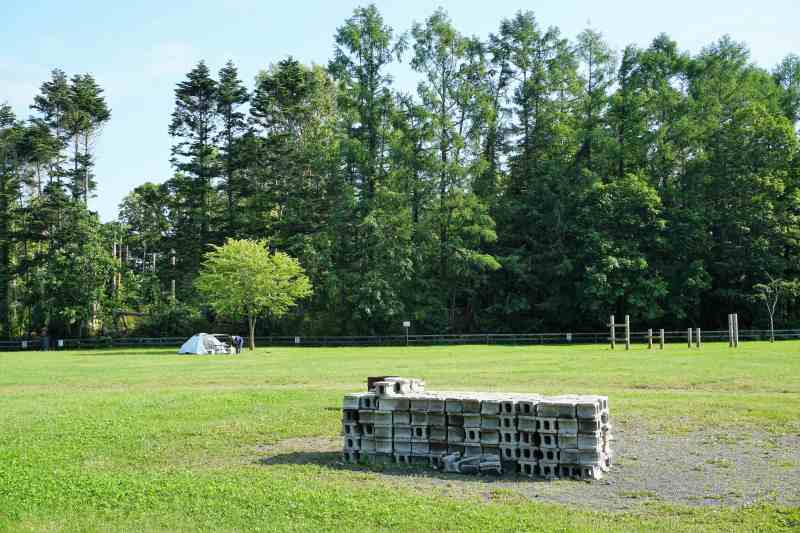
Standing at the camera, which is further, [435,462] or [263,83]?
[263,83]

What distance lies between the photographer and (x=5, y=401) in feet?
63.8

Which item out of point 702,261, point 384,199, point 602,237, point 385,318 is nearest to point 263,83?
point 384,199

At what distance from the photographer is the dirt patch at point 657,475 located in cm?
916

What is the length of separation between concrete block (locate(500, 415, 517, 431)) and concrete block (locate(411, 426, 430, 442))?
1137mm

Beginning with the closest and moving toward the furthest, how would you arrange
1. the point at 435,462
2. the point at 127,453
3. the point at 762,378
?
the point at 435,462 < the point at 127,453 < the point at 762,378

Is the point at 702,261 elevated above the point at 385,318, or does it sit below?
above

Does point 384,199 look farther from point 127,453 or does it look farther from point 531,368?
point 127,453

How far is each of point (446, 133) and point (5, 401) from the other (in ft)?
150

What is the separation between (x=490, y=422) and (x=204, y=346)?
37.5m

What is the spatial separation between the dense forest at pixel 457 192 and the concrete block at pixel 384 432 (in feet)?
148

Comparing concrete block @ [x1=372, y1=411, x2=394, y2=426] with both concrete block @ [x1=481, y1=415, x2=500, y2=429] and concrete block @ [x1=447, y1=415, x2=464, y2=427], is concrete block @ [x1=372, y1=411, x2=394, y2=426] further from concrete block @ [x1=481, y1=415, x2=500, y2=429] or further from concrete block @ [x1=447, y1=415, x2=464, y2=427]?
concrete block @ [x1=481, y1=415, x2=500, y2=429]

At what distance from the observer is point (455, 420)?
11109mm

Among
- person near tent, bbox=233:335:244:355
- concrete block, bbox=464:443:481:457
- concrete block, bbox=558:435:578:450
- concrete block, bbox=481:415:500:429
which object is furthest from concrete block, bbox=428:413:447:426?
person near tent, bbox=233:335:244:355

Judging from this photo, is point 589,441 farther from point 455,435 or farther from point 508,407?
point 455,435
